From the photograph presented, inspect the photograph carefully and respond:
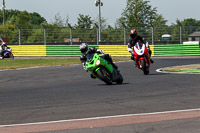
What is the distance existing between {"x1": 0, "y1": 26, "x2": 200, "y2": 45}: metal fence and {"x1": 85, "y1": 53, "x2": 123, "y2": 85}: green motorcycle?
65.1 ft

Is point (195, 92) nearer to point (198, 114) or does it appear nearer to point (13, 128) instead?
point (198, 114)

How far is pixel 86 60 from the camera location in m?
13.0

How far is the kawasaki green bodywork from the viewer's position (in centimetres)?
1269

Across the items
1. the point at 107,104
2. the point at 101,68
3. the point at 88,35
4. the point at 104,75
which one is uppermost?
the point at 88,35

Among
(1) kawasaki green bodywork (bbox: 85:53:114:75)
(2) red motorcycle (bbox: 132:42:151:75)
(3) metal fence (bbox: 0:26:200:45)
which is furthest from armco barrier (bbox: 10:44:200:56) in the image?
(1) kawasaki green bodywork (bbox: 85:53:114:75)

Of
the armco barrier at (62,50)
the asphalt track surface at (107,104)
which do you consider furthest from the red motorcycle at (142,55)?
the armco barrier at (62,50)

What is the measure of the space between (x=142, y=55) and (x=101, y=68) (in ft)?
11.4

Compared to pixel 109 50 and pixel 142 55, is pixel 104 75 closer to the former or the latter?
pixel 142 55

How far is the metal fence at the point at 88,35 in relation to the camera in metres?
32.9

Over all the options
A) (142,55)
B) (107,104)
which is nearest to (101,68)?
(142,55)

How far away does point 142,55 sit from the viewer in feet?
52.5

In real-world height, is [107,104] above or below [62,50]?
below

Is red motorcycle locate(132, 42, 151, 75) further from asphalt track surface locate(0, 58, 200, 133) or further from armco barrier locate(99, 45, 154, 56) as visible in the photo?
armco barrier locate(99, 45, 154, 56)

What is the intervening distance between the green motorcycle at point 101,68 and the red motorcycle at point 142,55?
300cm
